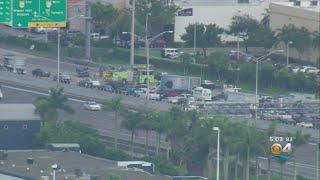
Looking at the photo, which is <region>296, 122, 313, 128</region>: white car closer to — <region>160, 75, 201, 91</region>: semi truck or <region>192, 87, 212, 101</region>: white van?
<region>192, 87, 212, 101</region>: white van

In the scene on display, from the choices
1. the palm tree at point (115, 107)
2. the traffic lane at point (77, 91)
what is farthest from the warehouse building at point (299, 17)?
the palm tree at point (115, 107)

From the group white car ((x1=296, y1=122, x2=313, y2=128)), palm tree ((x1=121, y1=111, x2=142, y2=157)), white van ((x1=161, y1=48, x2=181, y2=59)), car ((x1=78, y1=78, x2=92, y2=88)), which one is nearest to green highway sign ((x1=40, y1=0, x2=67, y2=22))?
palm tree ((x1=121, y1=111, x2=142, y2=157))

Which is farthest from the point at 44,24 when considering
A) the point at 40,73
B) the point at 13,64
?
the point at 13,64

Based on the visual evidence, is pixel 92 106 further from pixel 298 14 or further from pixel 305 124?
pixel 298 14

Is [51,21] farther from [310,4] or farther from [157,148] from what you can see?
[310,4]

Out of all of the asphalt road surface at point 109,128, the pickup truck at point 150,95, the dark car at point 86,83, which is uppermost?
the dark car at point 86,83

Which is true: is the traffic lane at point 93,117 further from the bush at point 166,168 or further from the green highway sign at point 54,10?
the bush at point 166,168

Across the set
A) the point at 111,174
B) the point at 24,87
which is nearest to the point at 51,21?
the point at 111,174

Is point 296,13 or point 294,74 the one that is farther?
point 296,13
